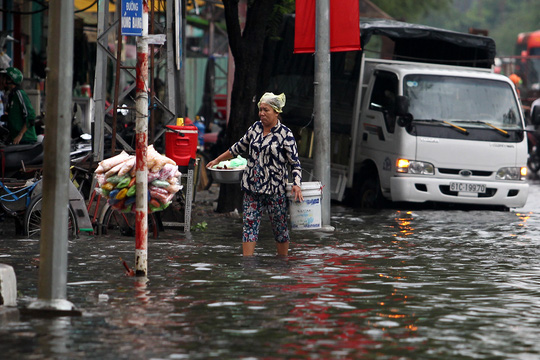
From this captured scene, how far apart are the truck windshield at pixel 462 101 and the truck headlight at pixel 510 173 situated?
662mm

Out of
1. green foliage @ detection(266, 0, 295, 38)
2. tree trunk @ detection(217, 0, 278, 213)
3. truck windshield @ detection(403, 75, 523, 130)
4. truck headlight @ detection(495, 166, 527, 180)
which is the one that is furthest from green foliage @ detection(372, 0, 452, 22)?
tree trunk @ detection(217, 0, 278, 213)

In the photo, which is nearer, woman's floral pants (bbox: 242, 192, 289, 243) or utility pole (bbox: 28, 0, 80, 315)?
utility pole (bbox: 28, 0, 80, 315)

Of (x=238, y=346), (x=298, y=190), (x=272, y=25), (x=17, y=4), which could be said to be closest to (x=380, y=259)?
(x=298, y=190)

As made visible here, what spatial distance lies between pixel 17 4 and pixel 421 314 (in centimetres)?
1729

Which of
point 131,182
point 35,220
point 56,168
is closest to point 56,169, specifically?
point 56,168

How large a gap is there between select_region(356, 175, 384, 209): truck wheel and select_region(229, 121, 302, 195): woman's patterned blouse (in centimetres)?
741

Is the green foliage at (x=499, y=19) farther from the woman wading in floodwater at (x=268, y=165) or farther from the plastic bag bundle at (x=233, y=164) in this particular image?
the woman wading in floodwater at (x=268, y=165)

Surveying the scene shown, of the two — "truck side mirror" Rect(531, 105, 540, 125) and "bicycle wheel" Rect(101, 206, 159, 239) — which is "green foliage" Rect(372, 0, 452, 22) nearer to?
"truck side mirror" Rect(531, 105, 540, 125)

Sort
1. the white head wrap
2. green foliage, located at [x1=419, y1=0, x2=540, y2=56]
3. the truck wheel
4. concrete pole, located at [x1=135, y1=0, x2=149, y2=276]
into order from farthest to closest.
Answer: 1. green foliage, located at [x1=419, y1=0, x2=540, y2=56]
2. the truck wheel
3. the white head wrap
4. concrete pole, located at [x1=135, y1=0, x2=149, y2=276]

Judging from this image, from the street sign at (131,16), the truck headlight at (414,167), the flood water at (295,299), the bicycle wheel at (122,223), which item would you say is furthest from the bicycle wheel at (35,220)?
the truck headlight at (414,167)

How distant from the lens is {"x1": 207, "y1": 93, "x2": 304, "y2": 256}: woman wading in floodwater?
11.1 m

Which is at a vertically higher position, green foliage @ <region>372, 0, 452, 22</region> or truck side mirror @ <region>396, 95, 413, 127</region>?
green foliage @ <region>372, 0, 452, 22</region>

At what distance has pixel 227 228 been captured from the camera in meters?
15.0

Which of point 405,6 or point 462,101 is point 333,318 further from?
point 405,6
